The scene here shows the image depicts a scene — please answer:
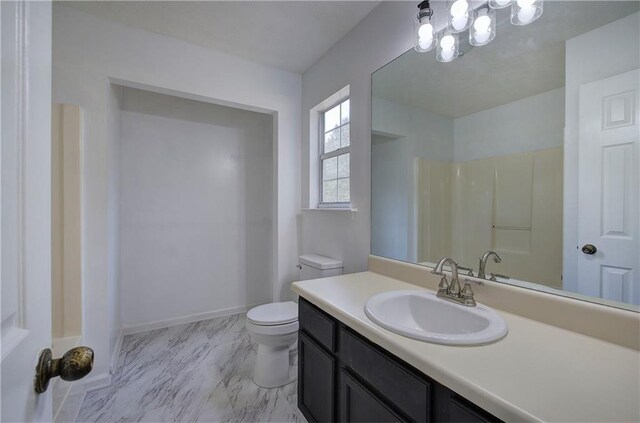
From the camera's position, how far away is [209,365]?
2.05 meters

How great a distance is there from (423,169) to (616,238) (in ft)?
2.78

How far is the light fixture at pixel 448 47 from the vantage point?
1.35 m

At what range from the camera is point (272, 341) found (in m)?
1.75

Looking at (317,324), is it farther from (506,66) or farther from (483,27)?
(483,27)

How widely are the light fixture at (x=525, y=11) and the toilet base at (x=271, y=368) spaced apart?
2148 millimetres

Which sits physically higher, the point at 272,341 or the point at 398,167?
the point at 398,167

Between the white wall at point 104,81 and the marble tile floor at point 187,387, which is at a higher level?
the white wall at point 104,81

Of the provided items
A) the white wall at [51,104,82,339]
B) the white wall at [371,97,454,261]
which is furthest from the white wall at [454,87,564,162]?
the white wall at [51,104,82,339]

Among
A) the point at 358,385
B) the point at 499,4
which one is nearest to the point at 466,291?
the point at 358,385

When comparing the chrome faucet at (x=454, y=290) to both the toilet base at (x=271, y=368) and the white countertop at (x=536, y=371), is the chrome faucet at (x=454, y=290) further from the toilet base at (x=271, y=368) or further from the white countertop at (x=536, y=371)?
the toilet base at (x=271, y=368)

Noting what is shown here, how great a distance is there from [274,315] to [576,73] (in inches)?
75.9

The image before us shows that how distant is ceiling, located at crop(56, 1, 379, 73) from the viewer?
1.79m

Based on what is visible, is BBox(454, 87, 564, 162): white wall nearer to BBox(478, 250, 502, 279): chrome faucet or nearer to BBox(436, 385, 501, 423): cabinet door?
BBox(478, 250, 502, 279): chrome faucet

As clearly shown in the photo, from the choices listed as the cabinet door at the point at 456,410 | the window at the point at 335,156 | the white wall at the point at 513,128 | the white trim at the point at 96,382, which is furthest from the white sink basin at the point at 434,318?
the white trim at the point at 96,382
